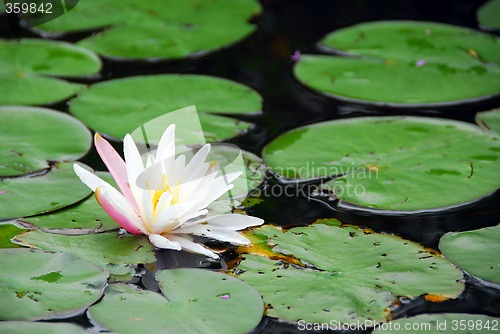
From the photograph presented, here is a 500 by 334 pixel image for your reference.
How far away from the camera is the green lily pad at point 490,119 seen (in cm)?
313

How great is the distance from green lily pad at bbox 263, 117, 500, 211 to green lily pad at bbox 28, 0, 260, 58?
1169mm

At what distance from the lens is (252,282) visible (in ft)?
7.04

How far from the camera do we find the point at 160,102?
10.9 ft

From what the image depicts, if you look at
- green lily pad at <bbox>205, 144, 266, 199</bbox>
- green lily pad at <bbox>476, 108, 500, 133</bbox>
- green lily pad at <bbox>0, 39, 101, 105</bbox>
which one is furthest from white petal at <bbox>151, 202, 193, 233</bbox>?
green lily pad at <bbox>476, 108, 500, 133</bbox>

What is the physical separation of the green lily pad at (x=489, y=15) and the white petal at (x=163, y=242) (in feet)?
9.44

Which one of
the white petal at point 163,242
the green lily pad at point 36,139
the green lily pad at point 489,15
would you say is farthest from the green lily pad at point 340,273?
the green lily pad at point 489,15

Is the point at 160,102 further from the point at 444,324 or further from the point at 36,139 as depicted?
the point at 444,324

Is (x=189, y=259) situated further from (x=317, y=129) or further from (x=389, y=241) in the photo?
(x=317, y=129)

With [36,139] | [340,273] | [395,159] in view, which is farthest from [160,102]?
[340,273]

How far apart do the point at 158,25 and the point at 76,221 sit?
202cm

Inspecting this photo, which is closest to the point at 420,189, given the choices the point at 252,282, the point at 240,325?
the point at 252,282

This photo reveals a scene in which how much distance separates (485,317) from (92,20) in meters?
3.02

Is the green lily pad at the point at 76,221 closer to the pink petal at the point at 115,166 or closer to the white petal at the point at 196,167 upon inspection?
the pink petal at the point at 115,166

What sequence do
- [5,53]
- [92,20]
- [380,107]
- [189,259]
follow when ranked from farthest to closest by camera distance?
[92,20]
[5,53]
[380,107]
[189,259]
